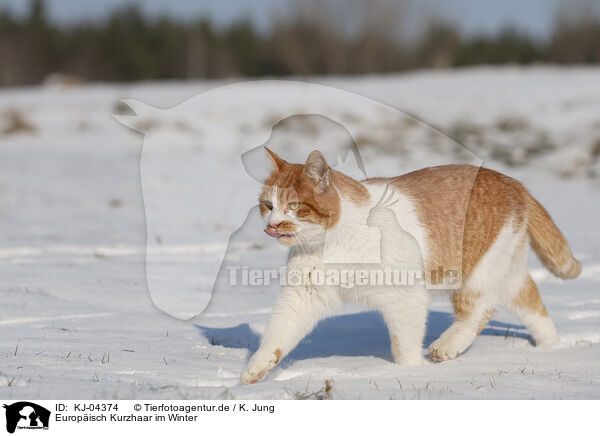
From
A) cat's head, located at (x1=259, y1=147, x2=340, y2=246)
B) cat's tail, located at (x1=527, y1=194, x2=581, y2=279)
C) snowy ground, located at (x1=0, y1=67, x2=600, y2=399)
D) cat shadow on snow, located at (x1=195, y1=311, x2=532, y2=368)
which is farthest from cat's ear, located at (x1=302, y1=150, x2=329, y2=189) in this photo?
cat's tail, located at (x1=527, y1=194, x2=581, y2=279)

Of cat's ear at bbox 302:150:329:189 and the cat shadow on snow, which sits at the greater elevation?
cat's ear at bbox 302:150:329:189

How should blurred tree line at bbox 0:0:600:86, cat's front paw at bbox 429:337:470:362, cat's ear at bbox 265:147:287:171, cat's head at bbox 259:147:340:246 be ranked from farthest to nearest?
A: blurred tree line at bbox 0:0:600:86 < cat's front paw at bbox 429:337:470:362 < cat's ear at bbox 265:147:287:171 < cat's head at bbox 259:147:340:246

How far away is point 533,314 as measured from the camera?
3.81m

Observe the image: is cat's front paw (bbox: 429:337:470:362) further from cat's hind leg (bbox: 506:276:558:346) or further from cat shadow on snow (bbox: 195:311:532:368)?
cat's hind leg (bbox: 506:276:558:346)

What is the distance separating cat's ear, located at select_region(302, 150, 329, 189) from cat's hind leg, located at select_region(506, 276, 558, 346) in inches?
56.6

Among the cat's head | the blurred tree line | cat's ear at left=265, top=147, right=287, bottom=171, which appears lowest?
the blurred tree line

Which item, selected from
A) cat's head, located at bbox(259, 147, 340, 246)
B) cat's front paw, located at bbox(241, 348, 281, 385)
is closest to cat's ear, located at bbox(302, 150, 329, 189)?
cat's head, located at bbox(259, 147, 340, 246)

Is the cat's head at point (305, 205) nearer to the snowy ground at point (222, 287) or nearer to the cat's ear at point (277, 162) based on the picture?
the cat's ear at point (277, 162)

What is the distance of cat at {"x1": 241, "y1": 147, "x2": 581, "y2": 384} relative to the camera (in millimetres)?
3176

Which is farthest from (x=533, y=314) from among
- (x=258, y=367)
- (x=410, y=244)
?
(x=258, y=367)
